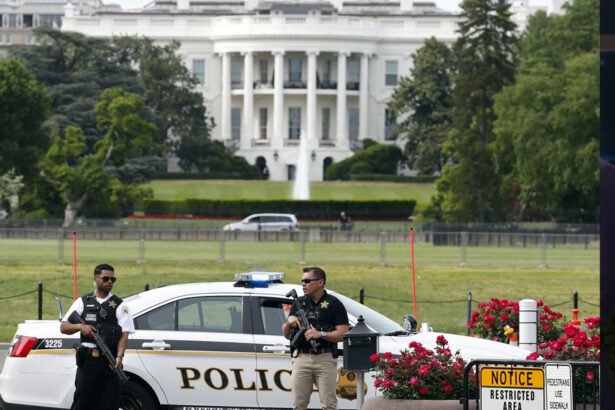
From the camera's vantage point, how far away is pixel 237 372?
56.2 feet

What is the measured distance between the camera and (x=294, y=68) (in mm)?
142000

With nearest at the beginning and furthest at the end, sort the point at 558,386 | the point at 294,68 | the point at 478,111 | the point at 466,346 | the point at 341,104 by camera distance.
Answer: the point at 558,386
the point at 466,346
the point at 478,111
the point at 341,104
the point at 294,68

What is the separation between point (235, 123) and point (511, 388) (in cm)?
12683

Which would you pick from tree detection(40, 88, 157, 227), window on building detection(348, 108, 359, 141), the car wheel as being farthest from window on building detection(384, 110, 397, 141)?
the car wheel

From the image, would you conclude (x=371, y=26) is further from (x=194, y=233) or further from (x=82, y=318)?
(x=82, y=318)

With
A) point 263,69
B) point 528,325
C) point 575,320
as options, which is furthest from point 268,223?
point 263,69

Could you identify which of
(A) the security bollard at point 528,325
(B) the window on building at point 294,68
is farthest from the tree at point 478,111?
(A) the security bollard at point 528,325

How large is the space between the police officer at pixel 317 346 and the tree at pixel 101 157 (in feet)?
186

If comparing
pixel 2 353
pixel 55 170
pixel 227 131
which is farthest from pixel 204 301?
pixel 227 131

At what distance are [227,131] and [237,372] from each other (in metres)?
121

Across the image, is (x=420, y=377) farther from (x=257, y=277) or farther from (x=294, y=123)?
(x=294, y=123)

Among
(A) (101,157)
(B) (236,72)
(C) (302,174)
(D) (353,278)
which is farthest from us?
(B) (236,72)

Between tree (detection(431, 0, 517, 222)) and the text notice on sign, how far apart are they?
63.7 metres

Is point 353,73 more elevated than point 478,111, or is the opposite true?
point 353,73
